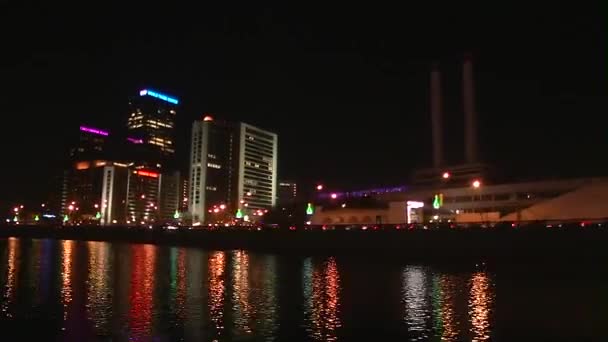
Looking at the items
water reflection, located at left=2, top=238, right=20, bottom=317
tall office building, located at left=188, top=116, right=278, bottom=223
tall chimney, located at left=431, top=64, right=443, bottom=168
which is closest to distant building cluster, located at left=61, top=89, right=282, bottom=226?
tall office building, located at left=188, top=116, right=278, bottom=223

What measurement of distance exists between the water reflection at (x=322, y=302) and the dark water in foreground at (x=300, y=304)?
0.14ft

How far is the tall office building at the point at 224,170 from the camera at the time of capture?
17225cm

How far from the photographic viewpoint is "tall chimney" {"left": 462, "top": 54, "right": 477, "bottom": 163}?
112188 mm

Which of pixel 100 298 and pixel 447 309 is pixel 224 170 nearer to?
pixel 100 298

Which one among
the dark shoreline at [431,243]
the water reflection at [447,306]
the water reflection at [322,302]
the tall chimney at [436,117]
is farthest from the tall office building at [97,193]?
the water reflection at [447,306]

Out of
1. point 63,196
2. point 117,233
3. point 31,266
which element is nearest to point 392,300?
point 31,266

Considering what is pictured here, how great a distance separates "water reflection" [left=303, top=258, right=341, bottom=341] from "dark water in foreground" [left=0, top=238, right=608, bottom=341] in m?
0.04

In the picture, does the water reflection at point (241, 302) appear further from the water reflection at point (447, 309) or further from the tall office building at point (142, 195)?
the tall office building at point (142, 195)

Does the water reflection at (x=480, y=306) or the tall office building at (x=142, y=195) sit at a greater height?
the tall office building at (x=142, y=195)

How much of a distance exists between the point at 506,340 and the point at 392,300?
8.16m

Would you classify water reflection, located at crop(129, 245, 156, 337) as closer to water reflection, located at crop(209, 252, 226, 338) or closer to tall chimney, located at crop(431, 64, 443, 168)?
water reflection, located at crop(209, 252, 226, 338)

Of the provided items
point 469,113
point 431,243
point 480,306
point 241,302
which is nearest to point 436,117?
point 469,113

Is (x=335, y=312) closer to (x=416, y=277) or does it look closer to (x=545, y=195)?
(x=416, y=277)

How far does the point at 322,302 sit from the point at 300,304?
3.59 ft
